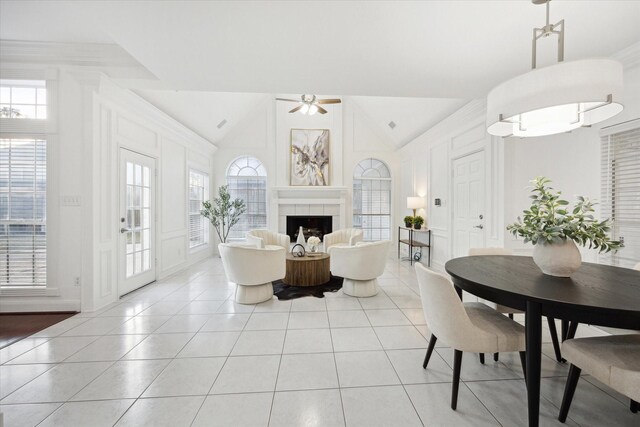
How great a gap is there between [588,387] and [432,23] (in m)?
2.89

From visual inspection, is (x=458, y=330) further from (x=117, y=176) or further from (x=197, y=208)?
(x=197, y=208)

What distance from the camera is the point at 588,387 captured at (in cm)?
182

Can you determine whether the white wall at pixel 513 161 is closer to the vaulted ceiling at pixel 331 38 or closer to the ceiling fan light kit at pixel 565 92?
the vaulted ceiling at pixel 331 38

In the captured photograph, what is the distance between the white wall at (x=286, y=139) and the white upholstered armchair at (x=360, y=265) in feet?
10.9

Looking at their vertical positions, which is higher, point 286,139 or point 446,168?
point 286,139

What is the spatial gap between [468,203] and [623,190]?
176 cm

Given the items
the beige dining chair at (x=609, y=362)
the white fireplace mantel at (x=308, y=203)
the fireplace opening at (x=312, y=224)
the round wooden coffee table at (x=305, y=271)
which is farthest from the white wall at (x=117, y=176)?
the beige dining chair at (x=609, y=362)

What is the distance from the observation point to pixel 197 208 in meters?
6.11

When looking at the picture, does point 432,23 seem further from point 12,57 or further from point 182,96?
point 12,57

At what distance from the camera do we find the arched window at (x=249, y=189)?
7020 millimetres

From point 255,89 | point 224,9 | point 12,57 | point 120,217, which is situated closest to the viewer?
point 224,9

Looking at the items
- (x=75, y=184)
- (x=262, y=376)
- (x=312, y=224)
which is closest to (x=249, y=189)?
(x=312, y=224)

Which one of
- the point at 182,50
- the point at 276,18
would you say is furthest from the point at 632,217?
the point at 182,50

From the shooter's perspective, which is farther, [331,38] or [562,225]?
[331,38]
